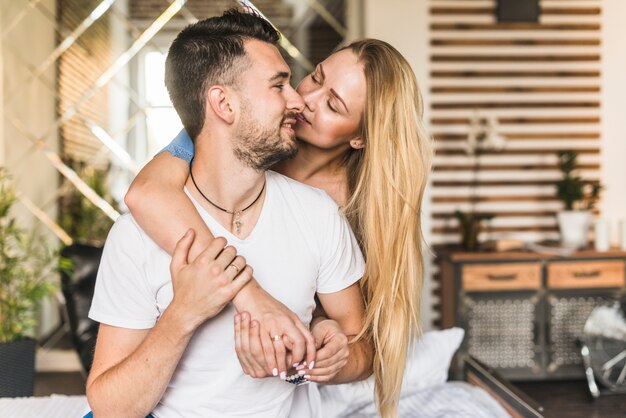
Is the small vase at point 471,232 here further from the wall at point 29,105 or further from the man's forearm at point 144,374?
the man's forearm at point 144,374

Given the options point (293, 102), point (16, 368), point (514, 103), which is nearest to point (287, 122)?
point (293, 102)

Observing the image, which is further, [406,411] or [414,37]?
[414,37]

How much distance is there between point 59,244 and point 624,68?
13.0 feet

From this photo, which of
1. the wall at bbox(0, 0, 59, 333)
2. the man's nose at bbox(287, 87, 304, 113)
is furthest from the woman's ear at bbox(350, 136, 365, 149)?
the wall at bbox(0, 0, 59, 333)

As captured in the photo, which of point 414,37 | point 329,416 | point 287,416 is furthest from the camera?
point 414,37

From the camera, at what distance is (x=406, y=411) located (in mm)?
2102

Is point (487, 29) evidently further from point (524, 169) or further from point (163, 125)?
point (163, 125)

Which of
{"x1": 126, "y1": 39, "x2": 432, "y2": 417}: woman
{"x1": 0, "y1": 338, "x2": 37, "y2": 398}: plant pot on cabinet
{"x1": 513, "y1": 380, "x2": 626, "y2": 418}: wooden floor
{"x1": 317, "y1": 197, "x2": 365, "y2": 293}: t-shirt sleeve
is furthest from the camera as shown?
{"x1": 513, "y1": 380, "x2": 626, "y2": 418}: wooden floor

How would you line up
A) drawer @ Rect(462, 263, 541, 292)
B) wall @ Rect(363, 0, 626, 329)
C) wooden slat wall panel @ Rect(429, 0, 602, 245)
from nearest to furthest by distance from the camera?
drawer @ Rect(462, 263, 541, 292), wall @ Rect(363, 0, 626, 329), wooden slat wall panel @ Rect(429, 0, 602, 245)

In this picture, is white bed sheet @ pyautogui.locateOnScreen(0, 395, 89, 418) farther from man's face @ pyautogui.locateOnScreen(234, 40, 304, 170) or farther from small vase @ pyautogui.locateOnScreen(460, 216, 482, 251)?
small vase @ pyautogui.locateOnScreen(460, 216, 482, 251)

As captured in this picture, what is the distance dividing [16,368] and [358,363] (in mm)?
1908

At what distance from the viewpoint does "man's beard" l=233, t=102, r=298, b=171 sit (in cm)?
145

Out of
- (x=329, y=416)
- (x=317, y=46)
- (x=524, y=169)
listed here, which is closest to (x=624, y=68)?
(x=524, y=169)

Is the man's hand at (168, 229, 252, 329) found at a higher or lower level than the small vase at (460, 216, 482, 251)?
higher
